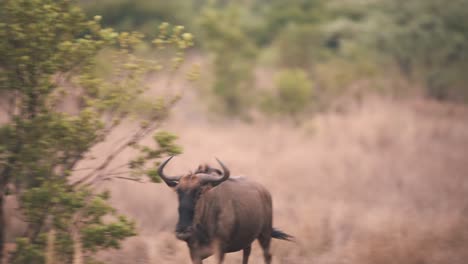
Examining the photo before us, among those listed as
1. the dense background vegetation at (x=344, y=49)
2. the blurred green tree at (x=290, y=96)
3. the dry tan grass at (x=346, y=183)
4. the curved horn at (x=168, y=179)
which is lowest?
the dry tan grass at (x=346, y=183)

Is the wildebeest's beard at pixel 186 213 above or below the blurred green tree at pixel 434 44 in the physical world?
below

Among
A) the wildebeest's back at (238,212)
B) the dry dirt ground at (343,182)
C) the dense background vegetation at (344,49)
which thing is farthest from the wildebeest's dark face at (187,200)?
the dense background vegetation at (344,49)

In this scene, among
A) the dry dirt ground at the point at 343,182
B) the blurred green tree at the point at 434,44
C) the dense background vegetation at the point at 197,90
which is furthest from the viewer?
the blurred green tree at the point at 434,44

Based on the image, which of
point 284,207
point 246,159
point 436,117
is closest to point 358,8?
point 436,117

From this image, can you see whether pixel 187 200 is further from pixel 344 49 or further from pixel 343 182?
pixel 344 49

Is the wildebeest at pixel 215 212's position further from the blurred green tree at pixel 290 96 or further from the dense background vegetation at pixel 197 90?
the blurred green tree at pixel 290 96

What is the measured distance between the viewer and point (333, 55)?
25750 mm

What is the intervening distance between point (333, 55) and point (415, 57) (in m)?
3.11

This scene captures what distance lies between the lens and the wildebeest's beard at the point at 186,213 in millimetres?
6461

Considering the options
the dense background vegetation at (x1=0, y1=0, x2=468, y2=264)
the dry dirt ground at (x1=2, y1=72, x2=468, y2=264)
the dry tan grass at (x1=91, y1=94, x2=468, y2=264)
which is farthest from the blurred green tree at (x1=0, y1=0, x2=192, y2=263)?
the dry tan grass at (x1=91, y1=94, x2=468, y2=264)

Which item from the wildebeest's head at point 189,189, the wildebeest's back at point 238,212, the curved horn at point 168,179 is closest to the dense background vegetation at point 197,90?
the curved horn at point 168,179

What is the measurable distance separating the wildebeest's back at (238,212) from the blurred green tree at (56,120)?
2.44 feet

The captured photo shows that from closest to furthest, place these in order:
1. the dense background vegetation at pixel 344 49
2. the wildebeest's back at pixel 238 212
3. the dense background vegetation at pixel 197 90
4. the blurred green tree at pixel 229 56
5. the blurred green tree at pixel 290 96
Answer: the dense background vegetation at pixel 197 90 → the wildebeest's back at pixel 238 212 → the blurred green tree at pixel 290 96 → the blurred green tree at pixel 229 56 → the dense background vegetation at pixel 344 49

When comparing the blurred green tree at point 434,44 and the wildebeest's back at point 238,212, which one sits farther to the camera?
the blurred green tree at point 434,44
